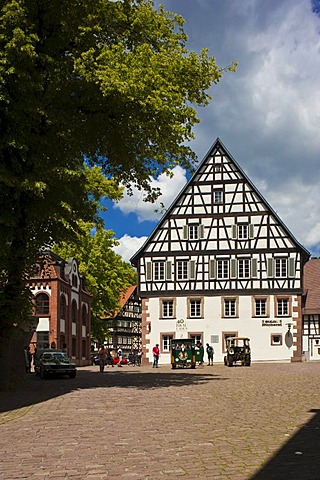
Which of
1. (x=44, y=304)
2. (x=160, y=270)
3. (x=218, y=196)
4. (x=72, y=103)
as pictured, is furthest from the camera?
(x=160, y=270)

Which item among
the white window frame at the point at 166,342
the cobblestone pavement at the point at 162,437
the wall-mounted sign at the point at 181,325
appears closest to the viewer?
A: the cobblestone pavement at the point at 162,437

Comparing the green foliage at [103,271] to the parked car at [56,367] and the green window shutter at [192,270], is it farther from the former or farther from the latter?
the parked car at [56,367]

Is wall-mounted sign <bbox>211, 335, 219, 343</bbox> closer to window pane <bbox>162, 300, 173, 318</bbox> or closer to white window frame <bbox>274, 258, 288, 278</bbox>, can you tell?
window pane <bbox>162, 300, 173, 318</bbox>

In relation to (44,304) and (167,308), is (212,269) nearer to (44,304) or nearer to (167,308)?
(167,308)

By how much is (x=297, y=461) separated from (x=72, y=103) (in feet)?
52.6

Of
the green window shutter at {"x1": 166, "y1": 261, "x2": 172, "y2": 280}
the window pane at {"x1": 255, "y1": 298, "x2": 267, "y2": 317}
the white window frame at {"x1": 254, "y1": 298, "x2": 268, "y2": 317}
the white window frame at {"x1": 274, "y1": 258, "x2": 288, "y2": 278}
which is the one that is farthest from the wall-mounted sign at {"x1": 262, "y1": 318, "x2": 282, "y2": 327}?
the green window shutter at {"x1": 166, "y1": 261, "x2": 172, "y2": 280}

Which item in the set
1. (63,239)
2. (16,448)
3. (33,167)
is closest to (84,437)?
(16,448)

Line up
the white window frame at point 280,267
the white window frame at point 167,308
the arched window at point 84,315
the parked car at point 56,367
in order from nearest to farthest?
the parked car at point 56,367 → the white window frame at point 280,267 → the white window frame at point 167,308 → the arched window at point 84,315

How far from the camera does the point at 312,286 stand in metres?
64.2

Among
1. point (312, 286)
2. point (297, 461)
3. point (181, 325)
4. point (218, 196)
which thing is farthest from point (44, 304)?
point (297, 461)

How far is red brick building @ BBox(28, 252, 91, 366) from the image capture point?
5006cm

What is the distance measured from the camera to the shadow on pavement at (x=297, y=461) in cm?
727

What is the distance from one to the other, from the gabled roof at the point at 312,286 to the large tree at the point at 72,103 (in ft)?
132

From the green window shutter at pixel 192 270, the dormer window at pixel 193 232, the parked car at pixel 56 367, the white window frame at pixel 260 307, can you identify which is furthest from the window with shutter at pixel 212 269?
the parked car at pixel 56 367
